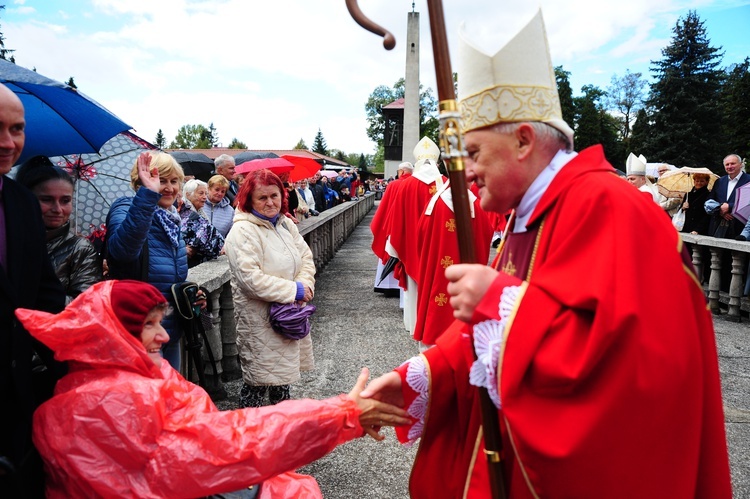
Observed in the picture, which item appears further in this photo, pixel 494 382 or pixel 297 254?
pixel 297 254

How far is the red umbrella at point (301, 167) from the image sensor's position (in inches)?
493

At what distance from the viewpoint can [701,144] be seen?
1448 inches

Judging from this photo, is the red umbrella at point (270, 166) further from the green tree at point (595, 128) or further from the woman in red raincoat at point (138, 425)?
the green tree at point (595, 128)

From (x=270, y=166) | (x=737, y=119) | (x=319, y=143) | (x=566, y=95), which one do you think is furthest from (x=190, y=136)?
(x=270, y=166)

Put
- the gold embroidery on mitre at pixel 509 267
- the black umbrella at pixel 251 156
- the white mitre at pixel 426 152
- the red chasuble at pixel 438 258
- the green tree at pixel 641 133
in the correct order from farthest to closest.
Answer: the green tree at pixel 641 133, the black umbrella at pixel 251 156, the white mitre at pixel 426 152, the red chasuble at pixel 438 258, the gold embroidery on mitre at pixel 509 267

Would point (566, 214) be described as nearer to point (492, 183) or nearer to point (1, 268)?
point (492, 183)

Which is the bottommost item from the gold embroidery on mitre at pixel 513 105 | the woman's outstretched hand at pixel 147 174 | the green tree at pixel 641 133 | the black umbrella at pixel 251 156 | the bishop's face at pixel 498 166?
the woman's outstretched hand at pixel 147 174

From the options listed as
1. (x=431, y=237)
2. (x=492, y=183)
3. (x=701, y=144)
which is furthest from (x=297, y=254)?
(x=701, y=144)

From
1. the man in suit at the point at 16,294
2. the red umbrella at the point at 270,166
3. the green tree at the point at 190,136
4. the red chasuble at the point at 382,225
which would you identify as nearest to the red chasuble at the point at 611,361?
the man in suit at the point at 16,294

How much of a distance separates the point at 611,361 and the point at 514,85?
84 centimetres

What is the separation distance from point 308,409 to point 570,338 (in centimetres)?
112

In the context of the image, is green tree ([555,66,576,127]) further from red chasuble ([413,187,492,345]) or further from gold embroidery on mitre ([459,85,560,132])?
gold embroidery on mitre ([459,85,560,132])

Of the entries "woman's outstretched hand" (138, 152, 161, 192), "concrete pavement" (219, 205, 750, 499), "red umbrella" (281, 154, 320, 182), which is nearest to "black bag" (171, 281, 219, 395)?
"woman's outstretched hand" (138, 152, 161, 192)

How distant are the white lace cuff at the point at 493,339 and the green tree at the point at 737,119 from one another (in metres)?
41.5
